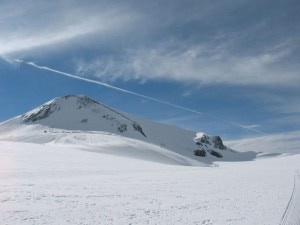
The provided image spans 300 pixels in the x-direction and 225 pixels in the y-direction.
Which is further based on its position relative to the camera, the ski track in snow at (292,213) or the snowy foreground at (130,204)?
the ski track in snow at (292,213)

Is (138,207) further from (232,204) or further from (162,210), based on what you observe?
(232,204)

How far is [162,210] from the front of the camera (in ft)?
49.8

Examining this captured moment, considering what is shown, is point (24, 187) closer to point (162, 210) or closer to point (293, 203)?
point (162, 210)

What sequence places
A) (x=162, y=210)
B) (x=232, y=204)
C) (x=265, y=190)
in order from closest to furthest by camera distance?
1. (x=162, y=210)
2. (x=232, y=204)
3. (x=265, y=190)

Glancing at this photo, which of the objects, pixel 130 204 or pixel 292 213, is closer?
pixel 292 213

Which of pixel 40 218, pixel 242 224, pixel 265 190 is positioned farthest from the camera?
pixel 265 190

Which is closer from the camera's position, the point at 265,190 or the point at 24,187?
the point at 24,187

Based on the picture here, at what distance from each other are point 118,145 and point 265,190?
198 feet

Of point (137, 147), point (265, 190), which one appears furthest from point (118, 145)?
point (265, 190)

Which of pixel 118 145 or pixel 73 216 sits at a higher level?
pixel 118 145

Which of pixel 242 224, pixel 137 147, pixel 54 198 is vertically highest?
pixel 137 147

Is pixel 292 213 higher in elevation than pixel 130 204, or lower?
lower

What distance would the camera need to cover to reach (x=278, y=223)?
1351 cm

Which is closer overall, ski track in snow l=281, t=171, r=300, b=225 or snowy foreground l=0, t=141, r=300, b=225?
snowy foreground l=0, t=141, r=300, b=225
